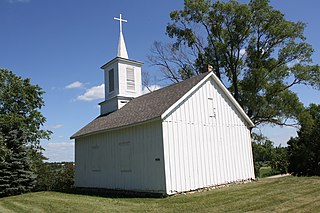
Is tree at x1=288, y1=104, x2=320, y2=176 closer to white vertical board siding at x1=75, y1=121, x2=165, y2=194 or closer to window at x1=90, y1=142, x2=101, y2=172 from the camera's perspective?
white vertical board siding at x1=75, y1=121, x2=165, y2=194

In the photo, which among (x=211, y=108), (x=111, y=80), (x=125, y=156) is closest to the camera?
(x=125, y=156)

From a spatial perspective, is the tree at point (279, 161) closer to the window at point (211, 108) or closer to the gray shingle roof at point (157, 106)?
the window at point (211, 108)

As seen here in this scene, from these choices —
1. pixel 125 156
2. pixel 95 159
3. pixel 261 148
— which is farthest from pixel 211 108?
pixel 261 148

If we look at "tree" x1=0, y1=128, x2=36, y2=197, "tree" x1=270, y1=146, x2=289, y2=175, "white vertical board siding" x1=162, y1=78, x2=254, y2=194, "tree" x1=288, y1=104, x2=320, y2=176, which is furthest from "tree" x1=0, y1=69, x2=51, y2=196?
"tree" x1=270, y1=146, x2=289, y2=175

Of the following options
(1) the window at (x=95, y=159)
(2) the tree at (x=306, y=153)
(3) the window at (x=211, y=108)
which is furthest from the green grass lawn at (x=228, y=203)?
(1) the window at (x=95, y=159)

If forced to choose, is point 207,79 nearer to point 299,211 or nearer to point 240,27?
point 299,211

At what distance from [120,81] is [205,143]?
30.8ft

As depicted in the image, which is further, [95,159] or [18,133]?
[18,133]

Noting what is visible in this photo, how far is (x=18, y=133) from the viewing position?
2142cm

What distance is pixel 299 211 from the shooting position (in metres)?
8.90

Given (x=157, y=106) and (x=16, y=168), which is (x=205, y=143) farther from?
(x=16, y=168)

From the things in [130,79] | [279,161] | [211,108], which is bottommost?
[279,161]

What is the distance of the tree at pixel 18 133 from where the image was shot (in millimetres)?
20219

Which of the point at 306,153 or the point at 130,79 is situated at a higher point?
the point at 130,79
